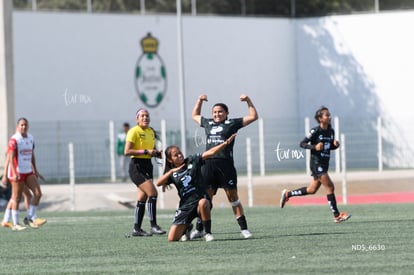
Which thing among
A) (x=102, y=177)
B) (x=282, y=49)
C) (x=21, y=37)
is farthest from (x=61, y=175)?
(x=282, y=49)

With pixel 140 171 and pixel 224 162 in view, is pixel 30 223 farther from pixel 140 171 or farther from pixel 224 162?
pixel 224 162

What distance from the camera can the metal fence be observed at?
3928 cm

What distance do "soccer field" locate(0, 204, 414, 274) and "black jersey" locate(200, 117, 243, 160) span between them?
124cm

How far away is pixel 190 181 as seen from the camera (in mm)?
15859

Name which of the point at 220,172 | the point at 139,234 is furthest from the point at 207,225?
the point at 139,234

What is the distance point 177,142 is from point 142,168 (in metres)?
24.1

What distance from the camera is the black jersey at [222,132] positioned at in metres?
16.4

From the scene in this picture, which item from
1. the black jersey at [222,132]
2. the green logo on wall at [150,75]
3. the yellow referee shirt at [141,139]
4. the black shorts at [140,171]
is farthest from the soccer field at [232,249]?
the green logo on wall at [150,75]

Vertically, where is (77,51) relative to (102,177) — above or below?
above

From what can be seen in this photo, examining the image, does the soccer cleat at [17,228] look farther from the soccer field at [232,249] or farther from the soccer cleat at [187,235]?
the soccer cleat at [187,235]

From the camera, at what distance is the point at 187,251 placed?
47.6 ft

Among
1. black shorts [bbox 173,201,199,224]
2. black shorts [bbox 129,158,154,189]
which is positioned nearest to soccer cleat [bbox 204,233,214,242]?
black shorts [bbox 173,201,199,224]

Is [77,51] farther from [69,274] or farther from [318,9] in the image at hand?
[69,274]

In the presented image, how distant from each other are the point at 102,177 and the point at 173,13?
9.48 metres
